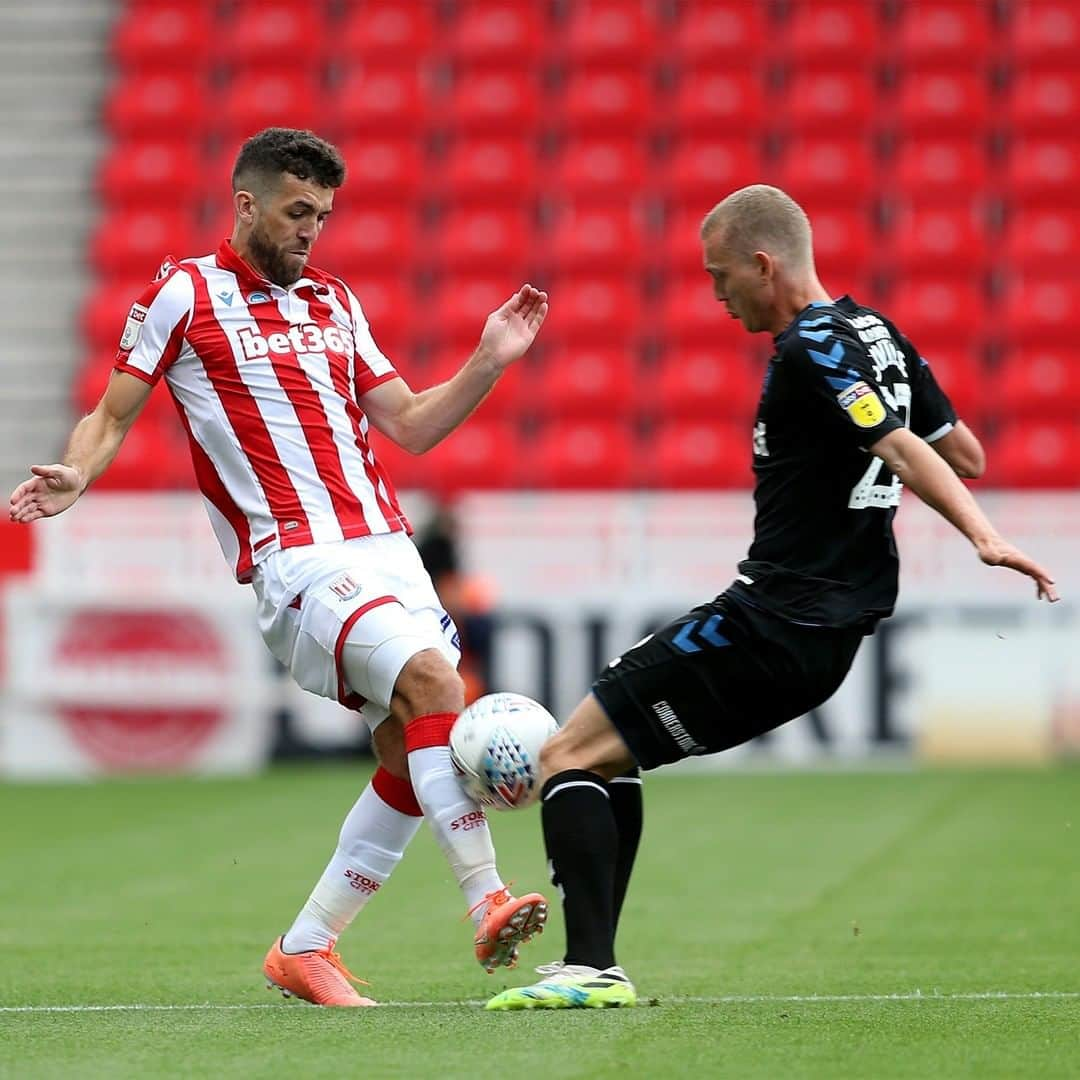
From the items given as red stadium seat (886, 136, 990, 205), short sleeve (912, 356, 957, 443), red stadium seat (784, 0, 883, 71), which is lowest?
short sleeve (912, 356, 957, 443)

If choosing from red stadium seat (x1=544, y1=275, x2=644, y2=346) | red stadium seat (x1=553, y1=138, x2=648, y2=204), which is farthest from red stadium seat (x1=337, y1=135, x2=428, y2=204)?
red stadium seat (x1=544, y1=275, x2=644, y2=346)

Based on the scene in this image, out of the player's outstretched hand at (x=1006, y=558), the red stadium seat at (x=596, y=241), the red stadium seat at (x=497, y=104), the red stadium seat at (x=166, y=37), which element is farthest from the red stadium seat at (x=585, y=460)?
the player's outstretched hand at (x=1006, y=558)

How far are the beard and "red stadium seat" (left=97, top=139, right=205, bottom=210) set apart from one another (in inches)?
541

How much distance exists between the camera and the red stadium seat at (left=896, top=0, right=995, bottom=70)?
61.1 ft

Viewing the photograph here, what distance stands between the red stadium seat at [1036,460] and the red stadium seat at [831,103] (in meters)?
3.74

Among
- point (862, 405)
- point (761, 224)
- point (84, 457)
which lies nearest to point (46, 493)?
point (84, 457)

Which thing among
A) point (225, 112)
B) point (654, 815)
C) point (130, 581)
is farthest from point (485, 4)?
point (654, 815)

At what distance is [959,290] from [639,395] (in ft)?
9.48

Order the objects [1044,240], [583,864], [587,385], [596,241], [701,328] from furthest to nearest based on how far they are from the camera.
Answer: [596,241] → [1044,240] → [701,328] → [587,385] → [583,864]

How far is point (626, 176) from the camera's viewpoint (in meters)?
18.4

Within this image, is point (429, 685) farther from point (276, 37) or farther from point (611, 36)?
point (276, 37)

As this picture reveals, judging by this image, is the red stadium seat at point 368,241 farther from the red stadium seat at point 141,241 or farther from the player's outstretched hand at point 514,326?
the player's outstretched hand at point 514,326

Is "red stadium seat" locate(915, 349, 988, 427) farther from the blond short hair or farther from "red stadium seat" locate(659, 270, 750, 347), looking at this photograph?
the blond short hair

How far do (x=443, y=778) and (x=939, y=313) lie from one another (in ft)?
42.0
